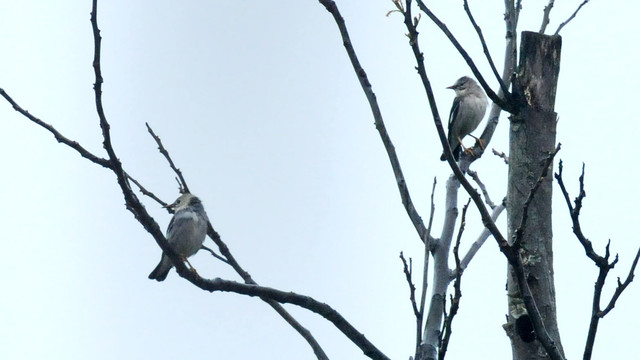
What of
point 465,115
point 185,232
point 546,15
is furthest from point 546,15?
point 465,115

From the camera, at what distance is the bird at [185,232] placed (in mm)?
7613

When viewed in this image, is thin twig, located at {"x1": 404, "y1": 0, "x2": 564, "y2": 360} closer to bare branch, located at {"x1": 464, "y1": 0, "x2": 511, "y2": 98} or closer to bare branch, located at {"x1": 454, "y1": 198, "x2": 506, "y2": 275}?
bare branch, located at {"x1": 464, "y1": 0, "x2": 511, "y2": 98}

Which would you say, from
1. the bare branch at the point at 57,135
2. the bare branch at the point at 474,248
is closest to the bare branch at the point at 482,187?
the bare branch at the point at 474,248

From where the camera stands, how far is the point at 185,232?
300 inches

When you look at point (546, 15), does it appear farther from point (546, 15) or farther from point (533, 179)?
point (533, 179)

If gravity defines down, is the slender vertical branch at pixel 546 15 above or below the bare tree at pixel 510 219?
above

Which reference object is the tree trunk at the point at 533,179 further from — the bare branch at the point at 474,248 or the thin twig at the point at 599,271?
the bare branch at the point at 474,248

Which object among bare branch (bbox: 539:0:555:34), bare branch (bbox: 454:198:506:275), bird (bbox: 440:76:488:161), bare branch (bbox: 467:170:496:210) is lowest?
bare branch (bbox: 454:198:506:275)

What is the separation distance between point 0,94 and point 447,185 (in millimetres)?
2935

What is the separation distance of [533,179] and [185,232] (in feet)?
15.1

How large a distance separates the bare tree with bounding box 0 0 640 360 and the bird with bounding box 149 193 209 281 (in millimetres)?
3134

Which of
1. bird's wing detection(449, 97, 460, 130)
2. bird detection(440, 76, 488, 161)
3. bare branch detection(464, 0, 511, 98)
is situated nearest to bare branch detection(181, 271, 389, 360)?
bare branch detection(464, 0, 511, 98)

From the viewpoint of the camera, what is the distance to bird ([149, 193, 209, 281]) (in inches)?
300

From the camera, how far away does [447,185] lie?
5203 mm
